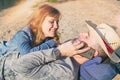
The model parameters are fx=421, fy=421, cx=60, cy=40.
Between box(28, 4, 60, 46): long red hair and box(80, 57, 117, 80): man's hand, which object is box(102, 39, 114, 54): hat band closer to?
box(80, 57, 117, 80): man's hand

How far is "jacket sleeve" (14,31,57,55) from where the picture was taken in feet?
14.8

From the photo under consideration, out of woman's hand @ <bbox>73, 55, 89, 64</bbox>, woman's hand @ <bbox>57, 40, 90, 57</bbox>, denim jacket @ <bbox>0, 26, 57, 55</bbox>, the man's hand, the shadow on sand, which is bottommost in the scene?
the shadow on sand

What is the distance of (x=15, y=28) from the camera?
11578 mm

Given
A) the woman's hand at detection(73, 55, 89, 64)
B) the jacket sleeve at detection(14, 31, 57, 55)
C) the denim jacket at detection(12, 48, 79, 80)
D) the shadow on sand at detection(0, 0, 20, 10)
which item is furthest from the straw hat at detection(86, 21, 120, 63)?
the shadow on sand at detection(0, 0, 20, 10)

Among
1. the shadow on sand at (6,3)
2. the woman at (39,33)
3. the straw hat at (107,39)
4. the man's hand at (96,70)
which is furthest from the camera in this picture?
the shadow on sand at (6,3)

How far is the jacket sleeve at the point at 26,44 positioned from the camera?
4.52 m

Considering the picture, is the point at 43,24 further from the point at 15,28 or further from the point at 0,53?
the point at 15,28

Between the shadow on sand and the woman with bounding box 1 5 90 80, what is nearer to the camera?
the woman with bounding box 1 5 90 80

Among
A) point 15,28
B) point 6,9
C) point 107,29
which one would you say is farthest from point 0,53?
point 6,9

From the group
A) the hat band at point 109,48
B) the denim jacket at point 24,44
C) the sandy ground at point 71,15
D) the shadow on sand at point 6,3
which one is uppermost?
the hat band at point 109,48

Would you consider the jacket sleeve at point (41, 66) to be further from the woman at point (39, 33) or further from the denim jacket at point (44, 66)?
the woman at point (39, 33)

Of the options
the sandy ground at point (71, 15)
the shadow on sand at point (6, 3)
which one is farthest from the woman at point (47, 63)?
the shadow on sand at point (6, 3)

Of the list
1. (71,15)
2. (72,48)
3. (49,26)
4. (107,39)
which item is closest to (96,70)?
(107,39)

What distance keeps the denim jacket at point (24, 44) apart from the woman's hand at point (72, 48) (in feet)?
1.49
